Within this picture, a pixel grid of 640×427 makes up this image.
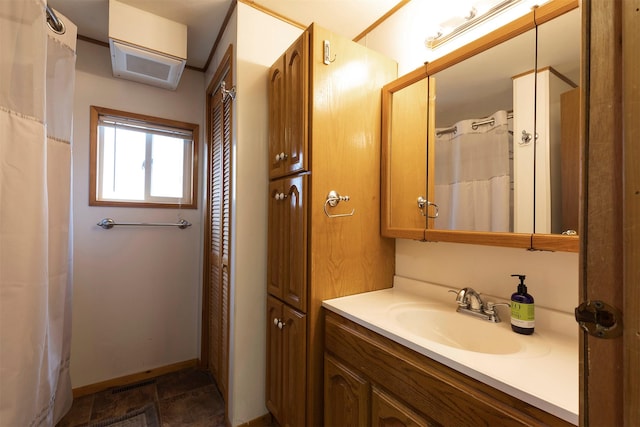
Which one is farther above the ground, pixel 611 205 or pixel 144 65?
pixel 144 65

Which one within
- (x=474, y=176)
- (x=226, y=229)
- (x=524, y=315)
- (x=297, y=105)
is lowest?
(x=524, y=315)

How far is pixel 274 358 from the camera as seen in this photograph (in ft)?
4.86

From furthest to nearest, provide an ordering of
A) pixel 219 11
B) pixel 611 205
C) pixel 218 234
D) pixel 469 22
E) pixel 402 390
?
pixel 218 234
pixel 219 11
pixel 469 22
pixel 402 390
pixel 611 205

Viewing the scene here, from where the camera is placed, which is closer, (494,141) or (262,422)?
(494,141)

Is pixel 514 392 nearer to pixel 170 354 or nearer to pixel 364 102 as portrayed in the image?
pixel 364 102

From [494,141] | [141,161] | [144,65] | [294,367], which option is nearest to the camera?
[494,141]

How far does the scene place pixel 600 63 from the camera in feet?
1.07

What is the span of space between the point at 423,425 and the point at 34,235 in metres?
1.38

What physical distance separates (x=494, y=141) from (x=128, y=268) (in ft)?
7.64

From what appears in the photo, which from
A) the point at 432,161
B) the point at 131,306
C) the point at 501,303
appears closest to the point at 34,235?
the point at 131,306

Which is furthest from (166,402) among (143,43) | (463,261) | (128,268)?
(143,43)

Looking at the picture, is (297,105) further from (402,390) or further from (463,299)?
(402,390)

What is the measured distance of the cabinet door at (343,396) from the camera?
3.33 ft

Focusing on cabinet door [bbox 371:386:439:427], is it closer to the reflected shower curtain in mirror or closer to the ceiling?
the reflected shower curtain in mirror
